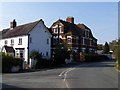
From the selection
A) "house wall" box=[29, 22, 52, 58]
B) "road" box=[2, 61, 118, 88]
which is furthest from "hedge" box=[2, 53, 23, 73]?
"house wall" box=[29, 22, 52, 58]

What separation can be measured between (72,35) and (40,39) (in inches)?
775

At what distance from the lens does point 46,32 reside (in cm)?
5738

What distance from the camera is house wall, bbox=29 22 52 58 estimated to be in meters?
54.3

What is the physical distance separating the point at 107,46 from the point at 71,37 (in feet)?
160

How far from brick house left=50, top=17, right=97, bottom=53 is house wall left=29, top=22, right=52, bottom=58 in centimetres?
1320

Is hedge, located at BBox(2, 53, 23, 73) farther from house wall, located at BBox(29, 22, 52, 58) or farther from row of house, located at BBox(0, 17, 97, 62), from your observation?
house wall, located at BBox(29, 22, 52, 58)

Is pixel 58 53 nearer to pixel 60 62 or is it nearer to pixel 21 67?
pixel 60 62

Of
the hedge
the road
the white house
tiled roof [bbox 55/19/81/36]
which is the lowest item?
the road

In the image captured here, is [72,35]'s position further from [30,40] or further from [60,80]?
[60,80]

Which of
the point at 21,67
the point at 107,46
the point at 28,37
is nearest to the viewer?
the point at 21,67

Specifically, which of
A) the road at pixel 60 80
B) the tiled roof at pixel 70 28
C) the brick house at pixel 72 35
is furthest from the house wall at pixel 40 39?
the road at pixel 60 80

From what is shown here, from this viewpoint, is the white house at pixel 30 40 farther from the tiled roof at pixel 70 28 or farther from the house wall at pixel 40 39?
the tiled roof at pixel 70 28

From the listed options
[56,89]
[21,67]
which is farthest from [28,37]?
[56,89]

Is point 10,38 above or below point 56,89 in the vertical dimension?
above
